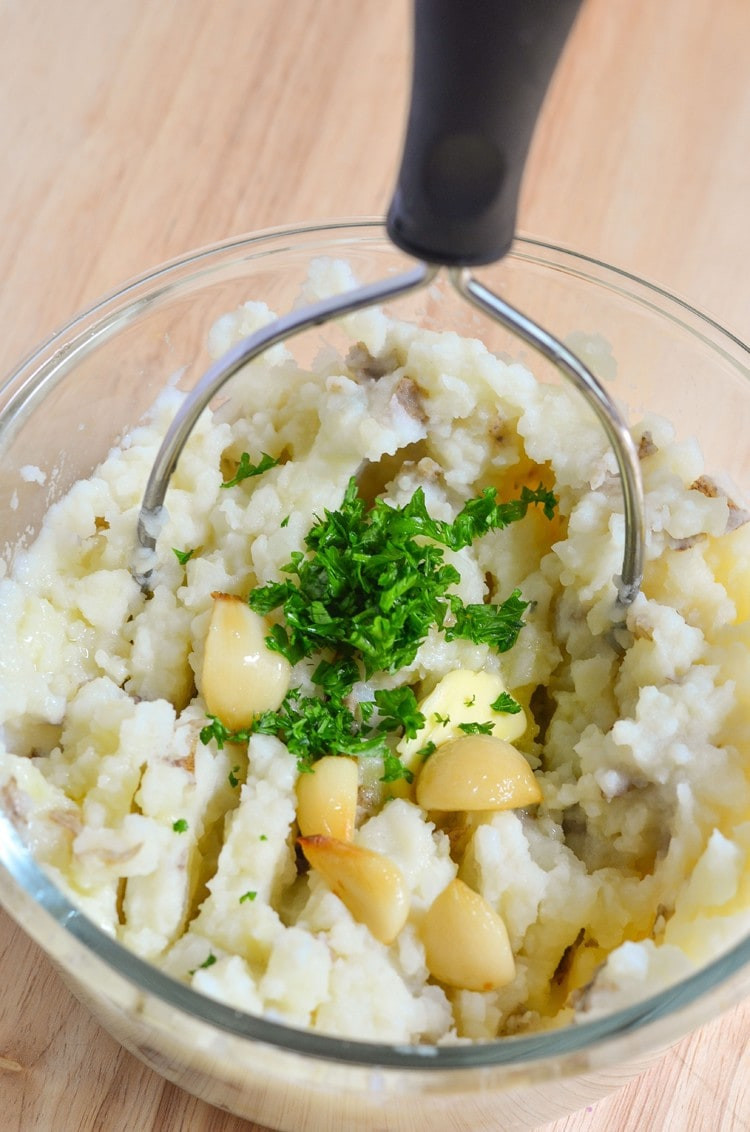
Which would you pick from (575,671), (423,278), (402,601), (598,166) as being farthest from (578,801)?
A: (598,166)

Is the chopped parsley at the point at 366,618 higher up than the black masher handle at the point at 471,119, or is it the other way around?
the black masher handle at the point at 471,119

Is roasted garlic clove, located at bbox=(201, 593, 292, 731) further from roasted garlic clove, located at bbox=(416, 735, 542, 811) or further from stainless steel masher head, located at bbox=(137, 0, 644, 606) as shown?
stainless steel masher head, located at bbox=(137, 0, 644, 606)

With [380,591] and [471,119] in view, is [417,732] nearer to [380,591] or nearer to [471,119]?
[380,591]

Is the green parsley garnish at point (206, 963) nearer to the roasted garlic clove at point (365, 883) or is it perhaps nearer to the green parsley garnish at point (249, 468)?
the roasted garlic clove at point (365, 883)

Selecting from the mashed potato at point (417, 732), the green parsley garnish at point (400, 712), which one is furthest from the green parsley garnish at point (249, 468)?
the green parsley garnish at point (400, 712)

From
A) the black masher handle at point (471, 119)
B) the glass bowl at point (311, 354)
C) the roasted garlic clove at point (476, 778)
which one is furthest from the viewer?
the roasted garlic clove at point (476, 778)

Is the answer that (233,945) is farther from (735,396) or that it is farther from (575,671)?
(735,396)

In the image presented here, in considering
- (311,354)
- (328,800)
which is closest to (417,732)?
(328,800)
